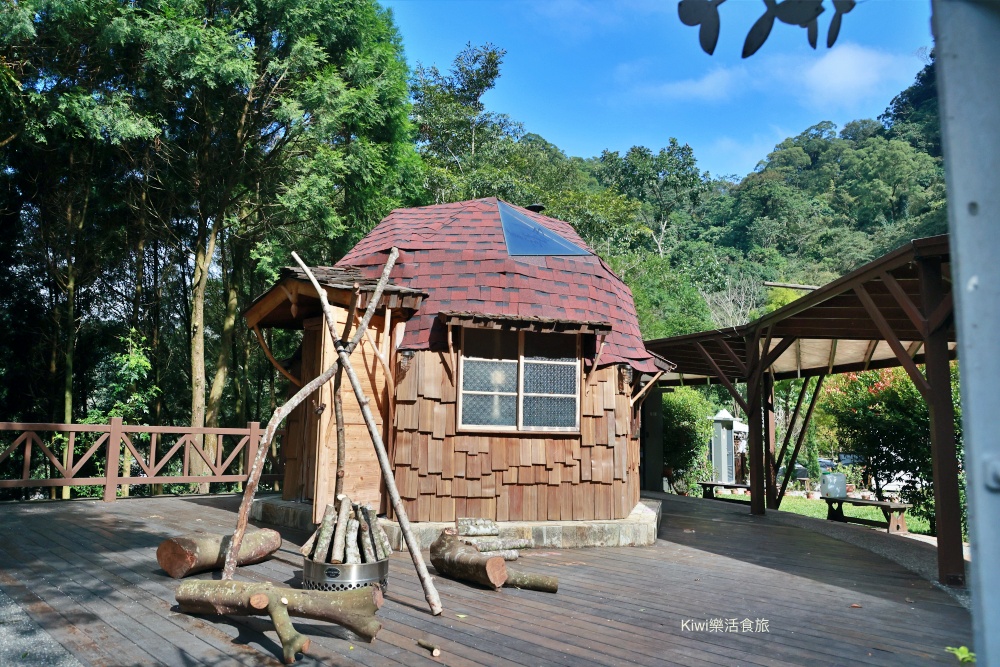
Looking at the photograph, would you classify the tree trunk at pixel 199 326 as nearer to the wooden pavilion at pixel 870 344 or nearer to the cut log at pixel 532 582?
the wooden pavilion at pixel 870 344

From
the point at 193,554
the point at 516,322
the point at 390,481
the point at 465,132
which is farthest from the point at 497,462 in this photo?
the point at 465,132

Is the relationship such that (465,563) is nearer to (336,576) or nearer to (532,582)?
(532,582)

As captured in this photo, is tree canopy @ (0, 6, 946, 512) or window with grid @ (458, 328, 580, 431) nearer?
window with grid @ (458, 328, 580, 431)

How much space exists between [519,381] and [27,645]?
5.03 meters

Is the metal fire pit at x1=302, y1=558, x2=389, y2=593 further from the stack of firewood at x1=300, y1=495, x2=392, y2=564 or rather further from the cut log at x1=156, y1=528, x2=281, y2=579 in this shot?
the cut log at x1=156, y1=528, x2=281, y2=579

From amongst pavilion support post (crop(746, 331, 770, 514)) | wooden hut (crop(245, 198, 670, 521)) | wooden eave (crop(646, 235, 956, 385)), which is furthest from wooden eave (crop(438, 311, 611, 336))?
pavilion support post (crop(746, 331, 770, 514))

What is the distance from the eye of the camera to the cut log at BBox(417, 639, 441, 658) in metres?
3.70

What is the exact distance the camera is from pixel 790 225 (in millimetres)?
47688

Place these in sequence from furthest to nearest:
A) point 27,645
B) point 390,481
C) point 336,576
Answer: point 390,481 → point 336,576 → point 27,645

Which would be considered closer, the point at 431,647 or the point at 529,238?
the point at 431,647

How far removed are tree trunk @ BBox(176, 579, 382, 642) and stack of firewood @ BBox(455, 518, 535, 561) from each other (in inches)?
88.8

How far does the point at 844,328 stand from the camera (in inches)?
353

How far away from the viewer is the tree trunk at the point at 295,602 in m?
3.91

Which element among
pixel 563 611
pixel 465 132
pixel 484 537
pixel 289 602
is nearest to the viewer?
pixel 289 602
